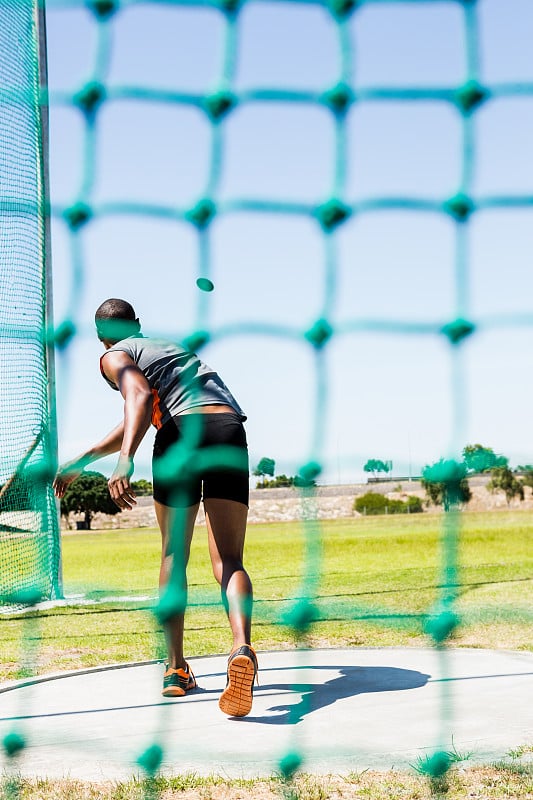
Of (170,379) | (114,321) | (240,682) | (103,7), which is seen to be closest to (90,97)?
(103,7)

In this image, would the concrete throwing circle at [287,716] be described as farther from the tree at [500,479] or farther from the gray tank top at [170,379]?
the gray tank top at [170,379]

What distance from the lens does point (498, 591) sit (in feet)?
27.7

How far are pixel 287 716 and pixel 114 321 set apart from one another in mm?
1426

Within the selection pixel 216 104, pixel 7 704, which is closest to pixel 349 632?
pixel 7 704

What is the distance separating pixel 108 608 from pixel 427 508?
27.6 m

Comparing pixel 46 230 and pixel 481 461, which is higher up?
pixel 46 230

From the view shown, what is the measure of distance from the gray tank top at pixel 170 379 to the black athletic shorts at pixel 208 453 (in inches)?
1.8

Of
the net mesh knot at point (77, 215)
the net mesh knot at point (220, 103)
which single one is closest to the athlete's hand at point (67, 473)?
the net mesh knot at point (77, 215)

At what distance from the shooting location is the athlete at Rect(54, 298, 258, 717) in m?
3.17

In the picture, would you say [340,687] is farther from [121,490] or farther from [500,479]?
[500,479]

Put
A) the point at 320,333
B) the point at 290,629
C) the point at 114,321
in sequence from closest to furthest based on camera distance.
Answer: the point at 320,333, the point at 114,321, the point at 290,629

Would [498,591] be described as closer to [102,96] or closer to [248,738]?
[248,738]

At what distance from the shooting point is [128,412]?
3004 millimetres

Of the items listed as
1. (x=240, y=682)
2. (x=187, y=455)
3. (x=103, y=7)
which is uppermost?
(x=103, y=7)
